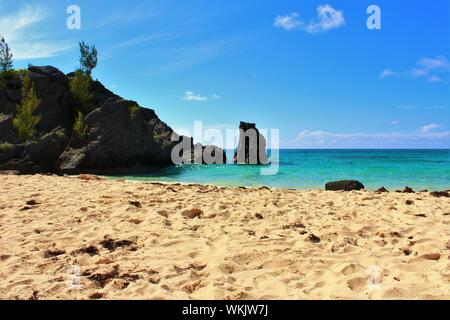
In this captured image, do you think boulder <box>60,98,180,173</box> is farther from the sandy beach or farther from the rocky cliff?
the sandy beach

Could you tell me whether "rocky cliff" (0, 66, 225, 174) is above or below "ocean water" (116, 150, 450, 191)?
above

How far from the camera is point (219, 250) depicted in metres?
5.73

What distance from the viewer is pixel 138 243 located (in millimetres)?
6125

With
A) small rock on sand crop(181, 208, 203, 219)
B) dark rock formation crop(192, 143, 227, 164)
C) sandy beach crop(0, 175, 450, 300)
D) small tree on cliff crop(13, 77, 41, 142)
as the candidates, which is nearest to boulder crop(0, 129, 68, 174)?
small tree on cliff crop(13, 77, 41, 142)

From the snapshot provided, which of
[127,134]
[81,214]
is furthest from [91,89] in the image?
[81,214]

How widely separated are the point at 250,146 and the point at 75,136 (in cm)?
3059

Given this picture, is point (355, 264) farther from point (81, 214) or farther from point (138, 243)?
point (81, 214)

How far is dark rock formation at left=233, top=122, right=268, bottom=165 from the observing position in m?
55.8

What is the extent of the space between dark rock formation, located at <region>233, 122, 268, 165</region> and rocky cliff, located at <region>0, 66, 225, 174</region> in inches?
600

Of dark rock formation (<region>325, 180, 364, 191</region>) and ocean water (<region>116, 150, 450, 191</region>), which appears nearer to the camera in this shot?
dark rock formation (<region>325, 180, 364, 191</region>)

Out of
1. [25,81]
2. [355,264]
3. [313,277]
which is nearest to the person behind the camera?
[313,277]

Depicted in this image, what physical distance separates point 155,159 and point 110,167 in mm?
6181
